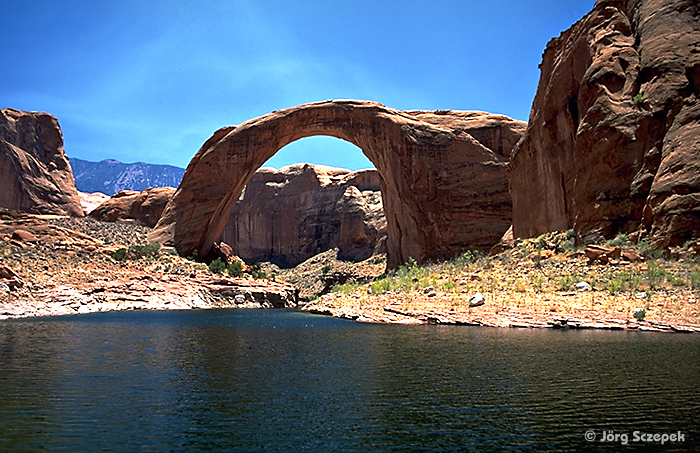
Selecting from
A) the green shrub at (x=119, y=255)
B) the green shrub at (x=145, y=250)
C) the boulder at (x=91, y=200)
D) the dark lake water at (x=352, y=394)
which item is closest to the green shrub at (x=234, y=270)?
the green shrub at (x=145, y=250)

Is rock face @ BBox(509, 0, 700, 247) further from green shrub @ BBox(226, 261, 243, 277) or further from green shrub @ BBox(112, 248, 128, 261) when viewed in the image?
green shrub @ BBox(112, 248, 128, 261)

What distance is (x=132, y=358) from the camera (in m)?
9.57

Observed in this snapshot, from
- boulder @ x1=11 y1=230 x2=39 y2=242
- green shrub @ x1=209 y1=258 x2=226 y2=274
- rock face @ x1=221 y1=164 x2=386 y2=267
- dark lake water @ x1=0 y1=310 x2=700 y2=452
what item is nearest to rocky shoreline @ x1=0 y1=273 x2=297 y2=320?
green shrub @ x1=209 y1=258 x2=226 y2=274

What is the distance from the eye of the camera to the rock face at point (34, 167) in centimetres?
4774

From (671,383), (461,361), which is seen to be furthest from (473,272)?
(671,383)

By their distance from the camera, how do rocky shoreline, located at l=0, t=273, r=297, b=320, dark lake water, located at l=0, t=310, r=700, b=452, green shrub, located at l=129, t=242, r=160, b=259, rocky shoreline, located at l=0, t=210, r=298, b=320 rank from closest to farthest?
dark lake water, located at l=0, t=310, r=700, b=452, rocky shoreline, located at l=0, t=273, r=297, b=320, rocky shoreline, located at l=0, t=210, r=298, b=320, green shrub, located at l=129, t=242, r=160, b=259

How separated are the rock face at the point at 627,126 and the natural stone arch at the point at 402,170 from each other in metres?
10.2

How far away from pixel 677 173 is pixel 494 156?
1823cm

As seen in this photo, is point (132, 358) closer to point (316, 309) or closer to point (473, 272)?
point (473, 272)

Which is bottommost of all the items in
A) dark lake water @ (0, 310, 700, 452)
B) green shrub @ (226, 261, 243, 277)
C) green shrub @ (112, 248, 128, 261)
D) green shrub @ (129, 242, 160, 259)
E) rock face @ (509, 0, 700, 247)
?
dark lake water @ (0, 310, 700, 452)

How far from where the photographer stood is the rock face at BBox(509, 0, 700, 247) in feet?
53.3

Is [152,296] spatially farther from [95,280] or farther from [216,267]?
[216,267]

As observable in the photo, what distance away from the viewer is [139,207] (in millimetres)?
46062

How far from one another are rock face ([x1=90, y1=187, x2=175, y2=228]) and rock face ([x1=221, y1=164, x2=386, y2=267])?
14543 millimetres
